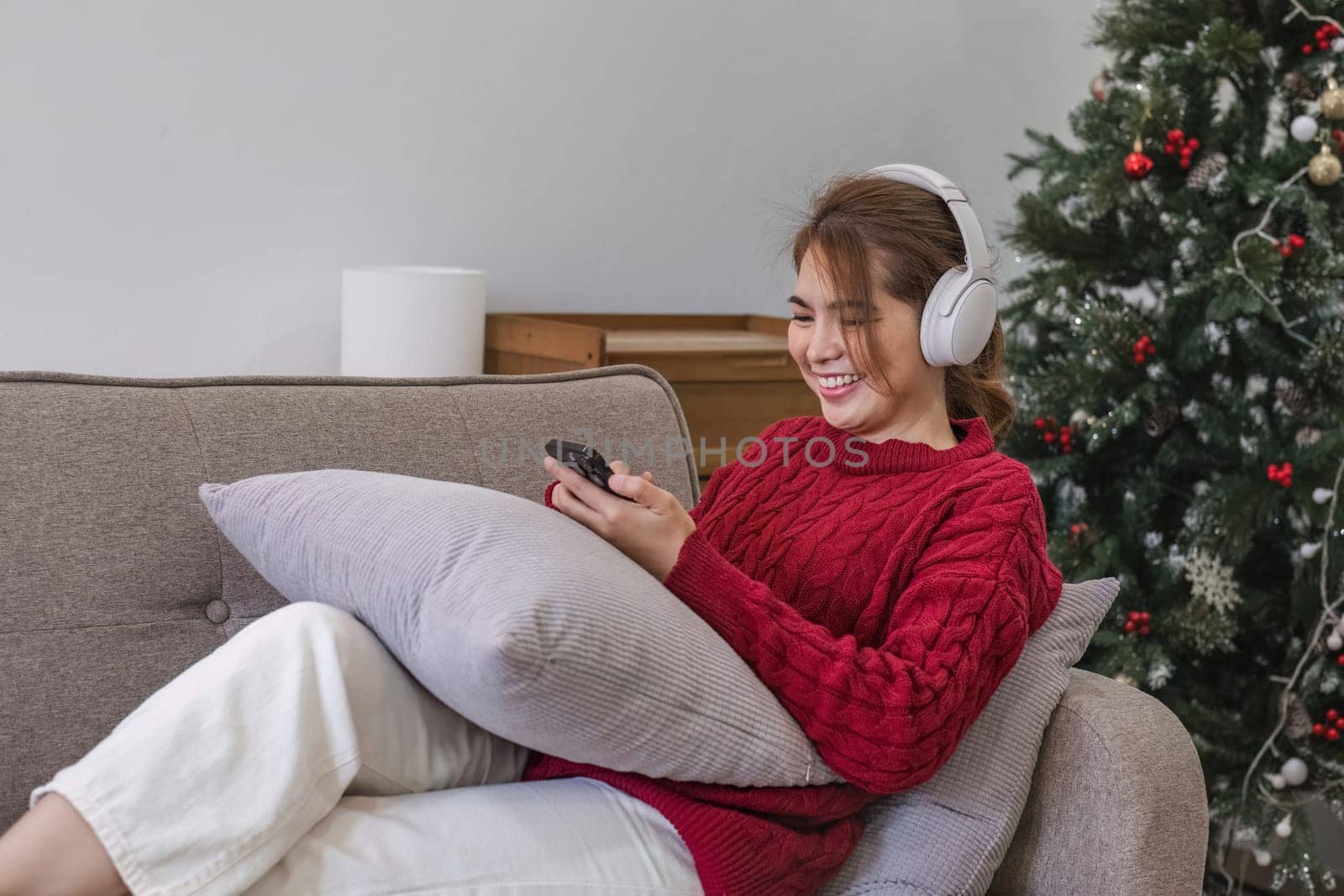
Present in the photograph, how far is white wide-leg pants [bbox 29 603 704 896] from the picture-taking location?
92 centimetres

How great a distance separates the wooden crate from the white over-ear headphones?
4.56ft

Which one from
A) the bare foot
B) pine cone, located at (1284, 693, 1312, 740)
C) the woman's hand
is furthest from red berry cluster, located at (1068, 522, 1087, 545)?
the bare foot

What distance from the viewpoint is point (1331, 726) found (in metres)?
2.23

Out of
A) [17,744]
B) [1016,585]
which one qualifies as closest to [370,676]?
[17,744]

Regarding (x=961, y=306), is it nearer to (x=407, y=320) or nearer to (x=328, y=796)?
Result: (x=328, y=796)

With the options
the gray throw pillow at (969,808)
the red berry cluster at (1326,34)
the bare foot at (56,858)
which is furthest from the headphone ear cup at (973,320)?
the red berry cluster at (1326,34)

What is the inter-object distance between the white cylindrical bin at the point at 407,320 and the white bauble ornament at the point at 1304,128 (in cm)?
157

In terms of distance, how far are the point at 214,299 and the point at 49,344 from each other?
342 mm

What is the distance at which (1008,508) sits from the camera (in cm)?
122

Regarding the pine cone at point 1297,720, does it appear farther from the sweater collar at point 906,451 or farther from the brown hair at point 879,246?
the brown hair at point 879,246

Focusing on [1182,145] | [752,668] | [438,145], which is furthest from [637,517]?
[438,145]

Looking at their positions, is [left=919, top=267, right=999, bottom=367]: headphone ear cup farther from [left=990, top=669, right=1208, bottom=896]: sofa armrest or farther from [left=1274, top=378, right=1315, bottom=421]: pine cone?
[left=1274, top=378, right=1315, bottom=421]: pine cone

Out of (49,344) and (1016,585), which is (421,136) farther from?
(1016,585)

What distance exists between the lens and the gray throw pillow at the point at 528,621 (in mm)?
964
